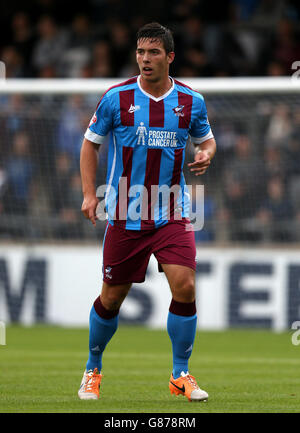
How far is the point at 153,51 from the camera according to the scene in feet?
20.2

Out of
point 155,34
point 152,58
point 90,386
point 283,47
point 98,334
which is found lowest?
point 90,386

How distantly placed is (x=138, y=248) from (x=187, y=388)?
3.16 feet

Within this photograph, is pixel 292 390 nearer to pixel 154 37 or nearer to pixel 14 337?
pixel 154 37

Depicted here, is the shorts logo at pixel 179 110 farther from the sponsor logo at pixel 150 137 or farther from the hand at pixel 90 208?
the hand at pixel 90 208

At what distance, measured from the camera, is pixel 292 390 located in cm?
667

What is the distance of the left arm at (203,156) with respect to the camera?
621 centimetres

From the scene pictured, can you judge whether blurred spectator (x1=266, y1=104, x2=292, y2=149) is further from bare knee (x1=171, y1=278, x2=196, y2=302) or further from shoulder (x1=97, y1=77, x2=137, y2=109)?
bare knee (x1=171, y1=278, x2=196, y2=302)

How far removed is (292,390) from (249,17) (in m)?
10.2

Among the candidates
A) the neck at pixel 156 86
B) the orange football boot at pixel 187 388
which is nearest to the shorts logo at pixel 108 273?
the orange football boot at pixel 187 388

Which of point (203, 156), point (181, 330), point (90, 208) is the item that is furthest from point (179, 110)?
point (181, 330)

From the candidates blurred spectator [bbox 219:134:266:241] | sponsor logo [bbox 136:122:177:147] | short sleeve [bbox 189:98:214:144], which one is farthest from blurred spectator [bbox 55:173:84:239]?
sponsor logo [bbox 136:122:177:147]

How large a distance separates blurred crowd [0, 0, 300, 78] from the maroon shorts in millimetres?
7708

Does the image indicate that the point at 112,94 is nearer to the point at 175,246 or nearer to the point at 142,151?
the point at 142,151

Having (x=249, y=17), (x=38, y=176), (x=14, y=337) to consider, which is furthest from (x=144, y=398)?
(x=249, y=17)
